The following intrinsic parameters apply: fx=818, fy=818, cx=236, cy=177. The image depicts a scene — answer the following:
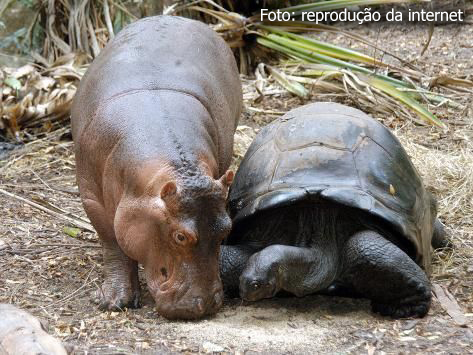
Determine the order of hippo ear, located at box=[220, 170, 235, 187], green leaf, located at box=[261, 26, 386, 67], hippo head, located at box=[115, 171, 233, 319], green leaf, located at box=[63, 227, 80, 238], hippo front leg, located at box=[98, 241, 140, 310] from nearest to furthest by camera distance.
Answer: hippo head, located at box=[115, 171, 233, 319]
hippo ear, located at box=[220, 170, 235, 187]
hippo front leg, located at box=[98, 241, 140, 310]
green leaf, located at box=[63, 227, 80, 238]
green leaf, located at box=[261, 26, 386, 67]

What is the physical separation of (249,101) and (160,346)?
5.61 m

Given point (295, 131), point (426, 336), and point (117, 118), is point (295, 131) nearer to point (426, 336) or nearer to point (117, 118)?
point (117, 118)

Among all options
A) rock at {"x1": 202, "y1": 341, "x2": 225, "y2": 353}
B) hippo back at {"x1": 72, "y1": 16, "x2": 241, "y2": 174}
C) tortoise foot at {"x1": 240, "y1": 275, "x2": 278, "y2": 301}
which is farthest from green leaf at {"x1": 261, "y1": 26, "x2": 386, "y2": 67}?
rock at {"x1": 202, "y1": 341, "x2": 225, "y2": 353}

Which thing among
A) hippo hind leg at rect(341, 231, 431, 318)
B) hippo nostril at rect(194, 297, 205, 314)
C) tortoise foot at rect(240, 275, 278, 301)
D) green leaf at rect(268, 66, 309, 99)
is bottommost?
Answer: green leaf at rect(268, 66, 309, 99)

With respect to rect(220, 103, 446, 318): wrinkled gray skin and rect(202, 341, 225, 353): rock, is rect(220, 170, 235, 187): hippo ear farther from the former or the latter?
rect(202, 341, 225, 353): rock

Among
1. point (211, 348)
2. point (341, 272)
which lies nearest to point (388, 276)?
point (341, 272)

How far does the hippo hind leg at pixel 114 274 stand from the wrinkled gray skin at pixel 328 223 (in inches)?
21.7

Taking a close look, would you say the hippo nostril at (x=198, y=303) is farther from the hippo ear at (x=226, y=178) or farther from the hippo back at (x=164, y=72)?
the hippo back at (x=164, y=72)

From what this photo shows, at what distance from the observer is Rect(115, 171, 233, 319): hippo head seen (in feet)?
13.7

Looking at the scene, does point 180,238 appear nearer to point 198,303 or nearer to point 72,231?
point 198,303

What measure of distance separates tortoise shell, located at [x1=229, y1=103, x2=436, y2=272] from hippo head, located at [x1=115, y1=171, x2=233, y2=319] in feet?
2.63

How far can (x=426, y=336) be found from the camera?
14.5ft

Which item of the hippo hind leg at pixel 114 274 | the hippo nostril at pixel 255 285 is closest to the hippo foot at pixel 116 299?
the hippo hind leg at pixel 114 274

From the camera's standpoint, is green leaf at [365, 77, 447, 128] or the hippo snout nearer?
the hippo snout
